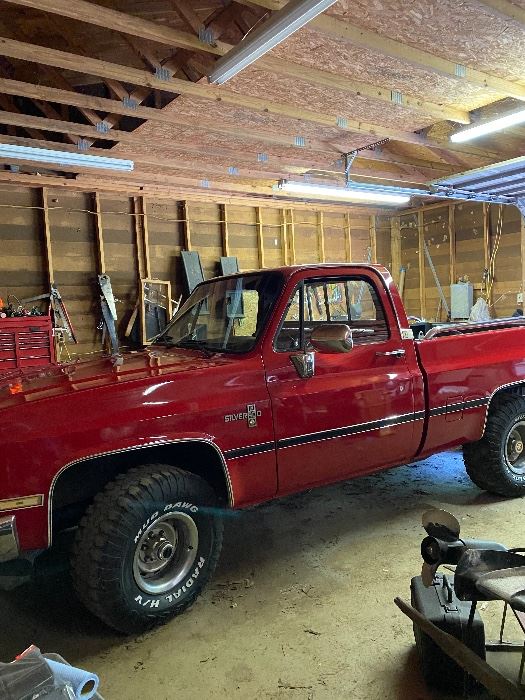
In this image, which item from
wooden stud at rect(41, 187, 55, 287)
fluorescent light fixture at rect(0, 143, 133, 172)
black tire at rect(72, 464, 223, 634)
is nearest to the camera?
black tire at rect(72, 464, 223, 634)

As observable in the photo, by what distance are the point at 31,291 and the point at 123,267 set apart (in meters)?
1.65

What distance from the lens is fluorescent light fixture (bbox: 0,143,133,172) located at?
5640 millimetres

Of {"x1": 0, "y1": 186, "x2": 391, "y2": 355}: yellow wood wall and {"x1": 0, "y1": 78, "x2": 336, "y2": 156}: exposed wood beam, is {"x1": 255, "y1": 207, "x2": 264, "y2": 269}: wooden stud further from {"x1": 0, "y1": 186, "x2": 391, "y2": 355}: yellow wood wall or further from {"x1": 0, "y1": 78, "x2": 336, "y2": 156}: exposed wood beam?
{"x1": 0, "y1": 78, "x2": 336, "y2": 156}: exposed wood beam

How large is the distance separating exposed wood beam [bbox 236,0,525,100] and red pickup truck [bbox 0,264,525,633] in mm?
1968

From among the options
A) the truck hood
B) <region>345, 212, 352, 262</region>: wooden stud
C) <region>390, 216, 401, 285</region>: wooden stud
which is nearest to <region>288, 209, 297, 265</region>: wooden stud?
<region>345, 212, 352, 262</region>: wooden stud

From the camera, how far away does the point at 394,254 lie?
12695 millimetres

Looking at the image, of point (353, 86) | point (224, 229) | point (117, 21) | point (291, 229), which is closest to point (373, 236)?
point (291, 229)

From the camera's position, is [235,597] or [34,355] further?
[34,355]

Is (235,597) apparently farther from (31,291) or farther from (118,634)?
(31,291)

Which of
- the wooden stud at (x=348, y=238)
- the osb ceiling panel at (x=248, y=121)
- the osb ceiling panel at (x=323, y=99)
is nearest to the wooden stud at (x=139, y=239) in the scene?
the osb ceiling panel at (x=248, y=121)

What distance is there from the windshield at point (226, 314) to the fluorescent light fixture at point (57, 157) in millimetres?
3085

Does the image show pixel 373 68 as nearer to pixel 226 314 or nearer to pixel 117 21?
pixel 117 21

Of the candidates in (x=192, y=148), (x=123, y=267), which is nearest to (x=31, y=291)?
(x=123, y=267)

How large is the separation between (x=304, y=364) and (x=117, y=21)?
295cm
